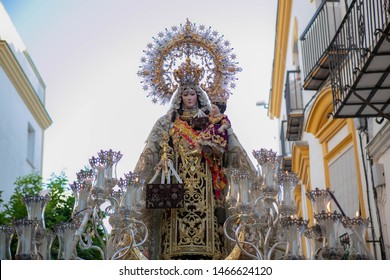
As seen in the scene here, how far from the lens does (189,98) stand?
818 centimetres

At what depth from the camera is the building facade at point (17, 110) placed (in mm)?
13469

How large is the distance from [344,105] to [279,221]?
1.24 meters

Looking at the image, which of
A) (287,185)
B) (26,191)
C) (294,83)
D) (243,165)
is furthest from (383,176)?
(26,191)

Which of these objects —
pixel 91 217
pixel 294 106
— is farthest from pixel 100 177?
pixel 294 106

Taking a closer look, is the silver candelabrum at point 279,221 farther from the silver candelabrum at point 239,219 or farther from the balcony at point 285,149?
the balcony at point 285,149

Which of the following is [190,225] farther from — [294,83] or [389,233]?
[294,83]

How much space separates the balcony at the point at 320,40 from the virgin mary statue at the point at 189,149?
5.07ft

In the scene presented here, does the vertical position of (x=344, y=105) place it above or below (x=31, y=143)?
below

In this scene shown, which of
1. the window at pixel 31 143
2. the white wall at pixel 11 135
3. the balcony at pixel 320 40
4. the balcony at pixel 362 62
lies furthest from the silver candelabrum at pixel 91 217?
the window at pixel 31 143

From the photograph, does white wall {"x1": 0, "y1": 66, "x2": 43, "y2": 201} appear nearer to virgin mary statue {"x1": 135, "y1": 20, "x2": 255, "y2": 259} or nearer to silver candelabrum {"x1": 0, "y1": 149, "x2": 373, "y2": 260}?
virgin mary statue {"x1": 135, "y1": 20, "x2": 255, "y2": 259}

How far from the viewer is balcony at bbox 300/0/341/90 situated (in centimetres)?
956

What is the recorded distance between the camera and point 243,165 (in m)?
7.81

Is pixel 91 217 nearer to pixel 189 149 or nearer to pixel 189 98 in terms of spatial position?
pixel 189 149

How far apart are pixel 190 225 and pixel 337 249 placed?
73.7 inches
